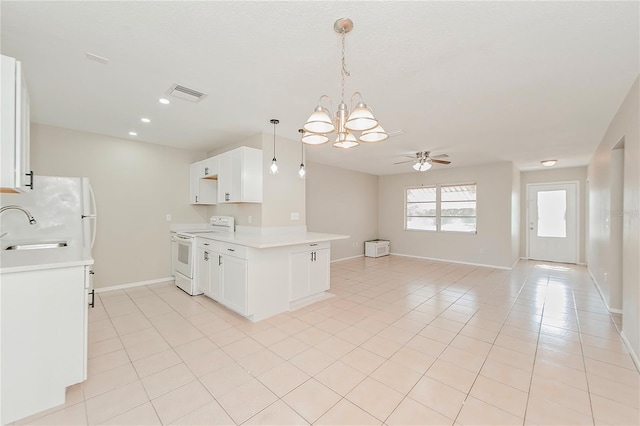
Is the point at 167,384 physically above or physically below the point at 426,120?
below

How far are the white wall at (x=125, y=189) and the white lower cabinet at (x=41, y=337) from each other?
286 centimetres

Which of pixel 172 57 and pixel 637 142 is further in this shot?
pixel 637 142

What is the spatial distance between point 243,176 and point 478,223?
5684 mm

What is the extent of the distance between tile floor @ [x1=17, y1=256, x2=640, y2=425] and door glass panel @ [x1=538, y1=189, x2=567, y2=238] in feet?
11.8

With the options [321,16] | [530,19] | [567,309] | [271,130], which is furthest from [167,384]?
[567,309]

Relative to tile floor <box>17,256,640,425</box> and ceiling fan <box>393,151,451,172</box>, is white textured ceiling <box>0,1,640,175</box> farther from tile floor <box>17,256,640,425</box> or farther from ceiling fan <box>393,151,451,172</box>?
tile floor <box>17,256,640,425</box>

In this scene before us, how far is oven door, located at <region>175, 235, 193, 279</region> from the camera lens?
4152 millimetres

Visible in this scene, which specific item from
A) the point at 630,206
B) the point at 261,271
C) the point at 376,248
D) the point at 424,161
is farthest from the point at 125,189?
the point at 630,206

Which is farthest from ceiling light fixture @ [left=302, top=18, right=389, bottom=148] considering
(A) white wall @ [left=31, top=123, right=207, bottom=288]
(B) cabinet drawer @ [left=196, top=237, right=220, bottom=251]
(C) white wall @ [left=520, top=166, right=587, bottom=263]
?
(C) white wall @ [left=520, top=166, right=587, bottom=263]

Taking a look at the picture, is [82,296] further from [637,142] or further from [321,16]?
[637,142]

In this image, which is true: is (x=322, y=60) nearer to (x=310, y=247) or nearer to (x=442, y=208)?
(x=310, y=247)

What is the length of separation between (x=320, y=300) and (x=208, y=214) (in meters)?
2.92

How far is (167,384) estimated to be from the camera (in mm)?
2033

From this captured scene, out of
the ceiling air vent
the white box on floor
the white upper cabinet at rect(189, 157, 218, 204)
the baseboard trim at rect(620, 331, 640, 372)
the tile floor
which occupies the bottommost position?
the tile floor
